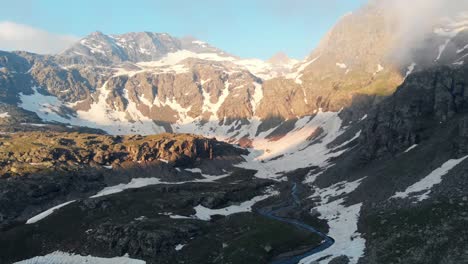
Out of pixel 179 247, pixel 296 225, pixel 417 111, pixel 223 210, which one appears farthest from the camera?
pixel 417 111

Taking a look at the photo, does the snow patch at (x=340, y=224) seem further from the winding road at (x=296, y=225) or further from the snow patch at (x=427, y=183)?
the snow patch at (x=427, y=183)

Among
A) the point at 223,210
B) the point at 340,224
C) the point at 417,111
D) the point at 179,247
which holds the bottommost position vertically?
the point at 223,210

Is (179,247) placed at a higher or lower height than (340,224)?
lower

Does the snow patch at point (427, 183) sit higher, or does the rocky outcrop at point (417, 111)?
the rocky outcrop at point (417, 111)

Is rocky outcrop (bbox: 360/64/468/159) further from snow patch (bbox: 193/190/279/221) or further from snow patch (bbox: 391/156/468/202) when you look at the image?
snow patch (bbox: 193/190/279/221)

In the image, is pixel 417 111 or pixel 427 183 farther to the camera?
pixel 417 111

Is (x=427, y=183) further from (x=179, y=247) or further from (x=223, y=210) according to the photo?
(x=223, y=210)

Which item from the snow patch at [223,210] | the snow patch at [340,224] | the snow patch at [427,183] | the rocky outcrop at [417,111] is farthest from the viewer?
the rocky outcrop at [417,111]

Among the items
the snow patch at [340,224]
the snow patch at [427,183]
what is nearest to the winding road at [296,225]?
the snow patch at [340,224]

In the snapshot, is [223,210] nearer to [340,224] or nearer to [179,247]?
[179,247]

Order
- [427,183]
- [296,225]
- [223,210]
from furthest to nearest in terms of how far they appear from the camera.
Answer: [223,210]
[296,225]
[427,183]

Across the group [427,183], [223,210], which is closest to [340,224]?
[427,183]

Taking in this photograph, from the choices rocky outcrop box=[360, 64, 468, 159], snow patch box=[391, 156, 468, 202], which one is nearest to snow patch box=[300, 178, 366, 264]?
snow patch box=[391, 156, 468, 202]
